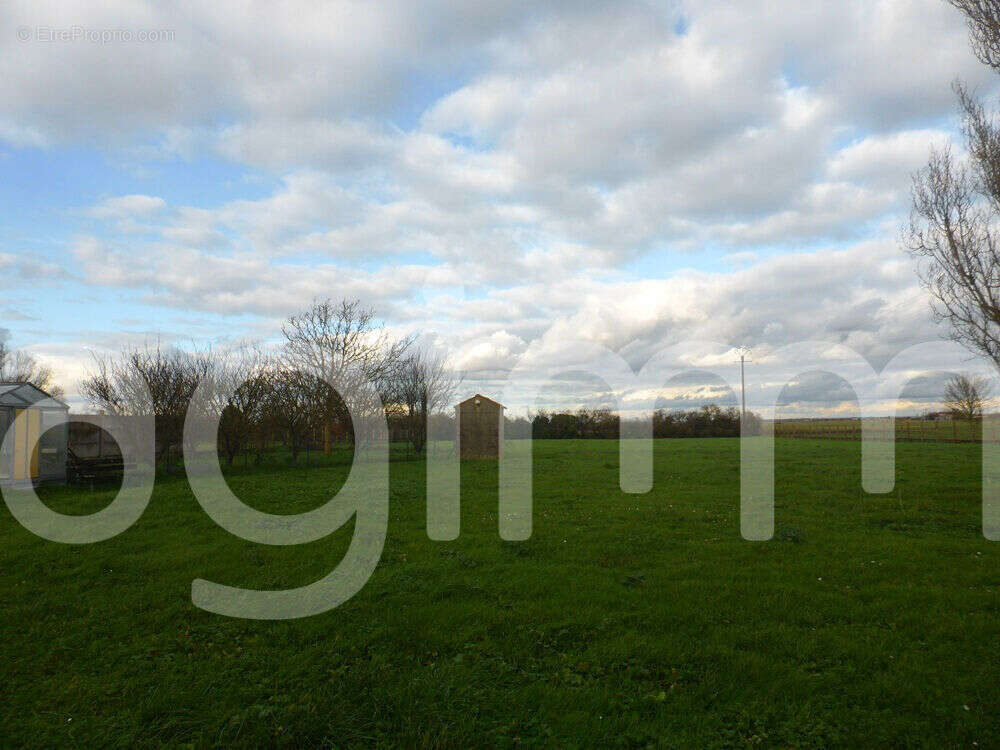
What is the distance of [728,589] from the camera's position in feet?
20.6

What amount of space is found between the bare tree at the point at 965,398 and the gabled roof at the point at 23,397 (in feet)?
101

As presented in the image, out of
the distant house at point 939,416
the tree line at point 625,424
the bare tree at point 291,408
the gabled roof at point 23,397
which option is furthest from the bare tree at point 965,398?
the gabled roof at point 23,397

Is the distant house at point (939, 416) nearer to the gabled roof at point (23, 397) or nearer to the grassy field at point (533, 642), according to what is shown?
the grassy field at point (533, 642)

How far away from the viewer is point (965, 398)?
24469mm

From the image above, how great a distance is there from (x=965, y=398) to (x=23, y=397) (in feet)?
113

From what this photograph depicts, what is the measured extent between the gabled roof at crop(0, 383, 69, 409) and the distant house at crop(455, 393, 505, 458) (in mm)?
13163

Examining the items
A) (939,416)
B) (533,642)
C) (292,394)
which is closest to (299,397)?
(292,394)

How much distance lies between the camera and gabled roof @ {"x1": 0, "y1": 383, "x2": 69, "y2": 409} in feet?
52.7

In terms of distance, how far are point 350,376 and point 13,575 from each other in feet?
59.9

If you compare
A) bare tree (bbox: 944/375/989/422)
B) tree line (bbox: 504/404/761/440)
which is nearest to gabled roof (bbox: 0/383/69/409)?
tree line (bbox: 504/404/761/440)

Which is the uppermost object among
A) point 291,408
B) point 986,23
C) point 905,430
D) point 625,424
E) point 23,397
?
point 986,23

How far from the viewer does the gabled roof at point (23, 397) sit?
1606cm

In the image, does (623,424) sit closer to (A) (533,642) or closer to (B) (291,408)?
(B) (291,408)

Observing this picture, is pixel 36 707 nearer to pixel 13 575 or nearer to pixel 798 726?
pixel 13 575
